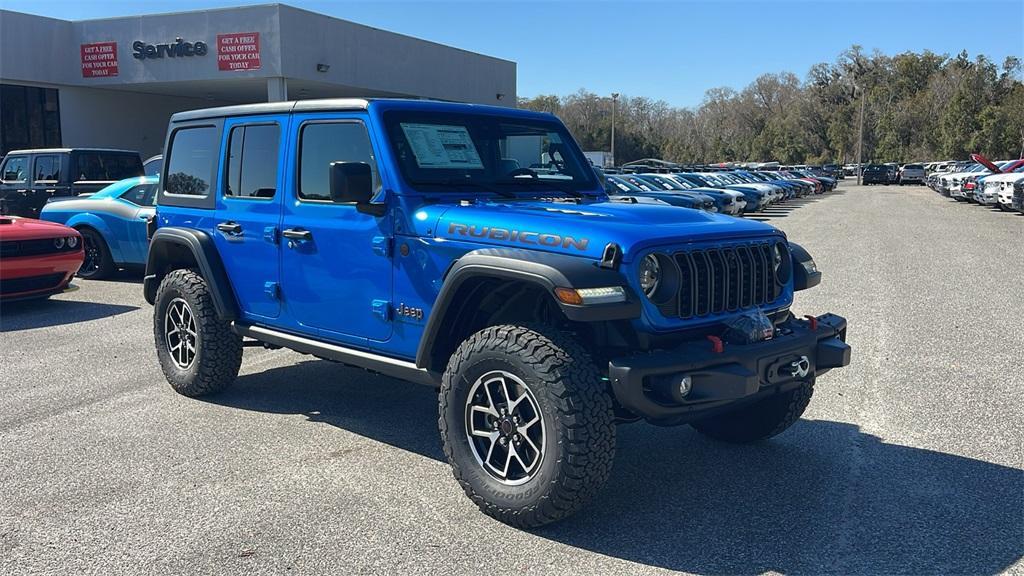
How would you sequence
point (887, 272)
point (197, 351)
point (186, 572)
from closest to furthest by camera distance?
1. point (186, 572)
2. point (197, 351)
3. point (887, 272)

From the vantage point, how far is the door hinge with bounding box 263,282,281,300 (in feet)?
17.0

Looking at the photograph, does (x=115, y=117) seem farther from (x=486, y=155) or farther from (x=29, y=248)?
(x=486, y=155)

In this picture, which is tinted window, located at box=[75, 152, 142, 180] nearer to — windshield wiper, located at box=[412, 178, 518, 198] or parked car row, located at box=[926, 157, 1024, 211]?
windshield wiper, located at box=[412, 178, 518, 198]

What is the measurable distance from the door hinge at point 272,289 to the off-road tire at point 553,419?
1.77m

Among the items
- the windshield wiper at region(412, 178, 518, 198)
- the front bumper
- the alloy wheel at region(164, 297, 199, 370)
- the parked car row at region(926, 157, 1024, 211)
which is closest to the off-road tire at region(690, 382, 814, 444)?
the front bumper

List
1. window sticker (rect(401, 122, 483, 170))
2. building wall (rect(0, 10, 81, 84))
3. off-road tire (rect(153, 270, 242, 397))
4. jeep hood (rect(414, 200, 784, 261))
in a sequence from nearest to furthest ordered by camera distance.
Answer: jeep hood (rect(414, 200, 784, 261)), window sticker (rect(401, 122, 483, 170)), off-road tire (rect(153, 270, 242, 397)), building wall (rect(0, 10, 81, 84))

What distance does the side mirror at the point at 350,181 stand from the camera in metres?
4.21

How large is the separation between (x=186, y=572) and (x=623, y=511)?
1940mm

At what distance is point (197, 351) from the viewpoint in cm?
568

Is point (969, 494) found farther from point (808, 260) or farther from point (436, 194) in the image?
point (436, 194)

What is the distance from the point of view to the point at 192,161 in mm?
5949

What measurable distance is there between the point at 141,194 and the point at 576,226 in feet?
30.8

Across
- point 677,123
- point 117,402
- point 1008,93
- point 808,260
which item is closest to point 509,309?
point 808,260

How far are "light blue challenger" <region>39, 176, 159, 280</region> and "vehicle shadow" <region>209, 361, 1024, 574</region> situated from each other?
677 cm
